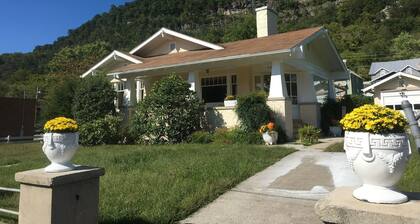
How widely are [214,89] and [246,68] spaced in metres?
1.86

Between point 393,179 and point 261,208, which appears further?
point 261,208

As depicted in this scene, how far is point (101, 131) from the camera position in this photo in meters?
15.6

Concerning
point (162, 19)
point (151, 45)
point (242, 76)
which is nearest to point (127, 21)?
point (162, 19)

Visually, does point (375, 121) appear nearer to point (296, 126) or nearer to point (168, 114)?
point (168, 114)

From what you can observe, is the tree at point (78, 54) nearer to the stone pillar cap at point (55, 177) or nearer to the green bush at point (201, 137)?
the green bush at point (201, 137)

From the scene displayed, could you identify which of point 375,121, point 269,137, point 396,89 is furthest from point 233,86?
point 375,121

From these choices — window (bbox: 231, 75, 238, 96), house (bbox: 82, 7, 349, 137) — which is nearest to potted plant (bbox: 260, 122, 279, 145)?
house (bbox: 82, 7, 349, 137)

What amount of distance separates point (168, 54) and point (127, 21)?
67786 mm

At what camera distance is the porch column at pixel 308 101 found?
1736 centimetres

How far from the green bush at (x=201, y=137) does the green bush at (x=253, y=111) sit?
49.6 inches

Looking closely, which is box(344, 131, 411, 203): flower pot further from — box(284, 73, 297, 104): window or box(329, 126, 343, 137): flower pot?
box(284, 73, 297, 104): window

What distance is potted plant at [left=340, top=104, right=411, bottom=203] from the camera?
9.27ft

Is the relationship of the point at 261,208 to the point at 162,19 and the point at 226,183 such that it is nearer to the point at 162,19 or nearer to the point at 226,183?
the point at 226,183

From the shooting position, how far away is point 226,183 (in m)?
6.82
